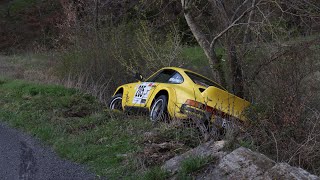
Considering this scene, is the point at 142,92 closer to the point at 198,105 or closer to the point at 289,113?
the point at 198,105

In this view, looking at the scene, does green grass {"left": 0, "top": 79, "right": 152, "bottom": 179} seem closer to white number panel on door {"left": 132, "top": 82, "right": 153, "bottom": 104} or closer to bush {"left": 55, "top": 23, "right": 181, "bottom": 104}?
white number panel on door {"left": 132, "top": 82, "right": 153, "bottom": 104}

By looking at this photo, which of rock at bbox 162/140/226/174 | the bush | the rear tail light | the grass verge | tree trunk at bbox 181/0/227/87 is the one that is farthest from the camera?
the bush

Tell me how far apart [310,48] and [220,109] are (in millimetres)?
3179

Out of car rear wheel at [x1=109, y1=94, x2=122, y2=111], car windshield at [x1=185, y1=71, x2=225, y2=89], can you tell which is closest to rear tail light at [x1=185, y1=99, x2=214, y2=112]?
car windshield at [x1=185, y1=71, x2=225, y2=89]

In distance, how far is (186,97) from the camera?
9508 mm

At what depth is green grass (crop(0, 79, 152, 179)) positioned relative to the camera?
7.57 metres

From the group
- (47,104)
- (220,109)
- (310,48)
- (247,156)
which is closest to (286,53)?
(310,48)

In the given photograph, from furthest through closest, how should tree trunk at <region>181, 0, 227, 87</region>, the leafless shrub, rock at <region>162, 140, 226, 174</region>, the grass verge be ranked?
tree trunk at <region>181, 0, 227, 87</region> → the grass verge → the leafless shrub → rock at <region>162, 140, 226, 174</region>

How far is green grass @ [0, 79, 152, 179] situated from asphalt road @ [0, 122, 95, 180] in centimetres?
21

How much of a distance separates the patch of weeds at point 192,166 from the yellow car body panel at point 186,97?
1867mm

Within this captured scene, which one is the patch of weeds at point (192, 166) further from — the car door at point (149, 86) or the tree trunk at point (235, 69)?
the tree trunk at point (235, 69)

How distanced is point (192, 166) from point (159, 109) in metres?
4.10

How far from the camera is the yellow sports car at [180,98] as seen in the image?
8.82 meters

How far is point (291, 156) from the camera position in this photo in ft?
22.0
